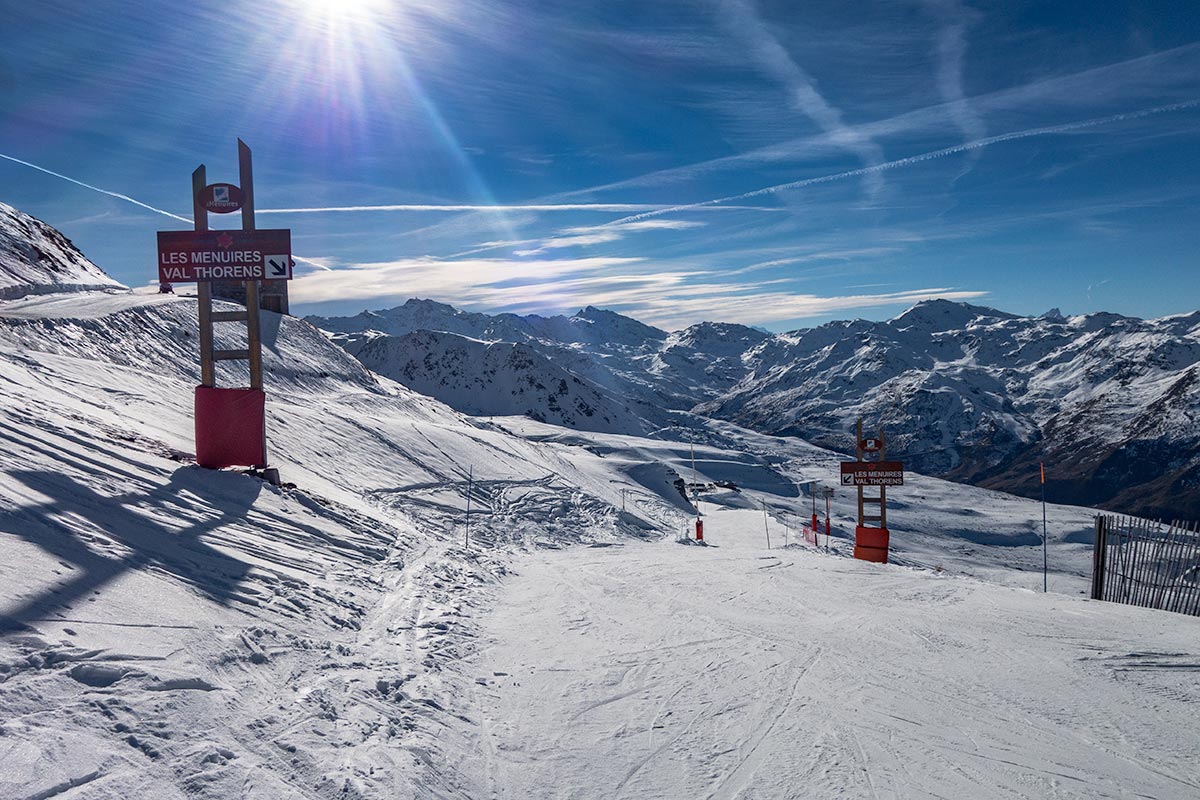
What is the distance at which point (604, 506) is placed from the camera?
2469cm

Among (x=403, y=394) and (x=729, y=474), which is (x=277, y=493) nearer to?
(x=403, y=394)

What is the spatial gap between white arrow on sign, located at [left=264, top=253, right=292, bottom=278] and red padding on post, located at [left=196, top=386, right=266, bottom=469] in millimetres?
2146

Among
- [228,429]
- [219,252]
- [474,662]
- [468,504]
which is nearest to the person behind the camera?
[474,662]

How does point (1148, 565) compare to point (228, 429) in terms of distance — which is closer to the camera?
point (1148, 565)

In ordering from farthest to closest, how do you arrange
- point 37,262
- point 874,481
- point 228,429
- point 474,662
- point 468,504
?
point 37,262
point 874,481
point 468,504
point 228,429
point 474,662

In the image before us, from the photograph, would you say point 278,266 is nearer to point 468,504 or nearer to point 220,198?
point 220,198

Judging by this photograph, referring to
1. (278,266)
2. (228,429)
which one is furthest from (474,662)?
(278,266)

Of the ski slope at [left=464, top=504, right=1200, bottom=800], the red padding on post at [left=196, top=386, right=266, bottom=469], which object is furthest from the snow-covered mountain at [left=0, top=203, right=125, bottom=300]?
the ski slope at [left=464, top=504, right=1200, bottom=800]

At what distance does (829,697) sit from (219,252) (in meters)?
12.0

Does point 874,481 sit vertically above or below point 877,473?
below

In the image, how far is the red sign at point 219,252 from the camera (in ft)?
41.2

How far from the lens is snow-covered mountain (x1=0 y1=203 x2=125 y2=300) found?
28.9 meters

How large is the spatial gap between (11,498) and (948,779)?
8699mm

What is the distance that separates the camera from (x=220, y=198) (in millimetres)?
13133
